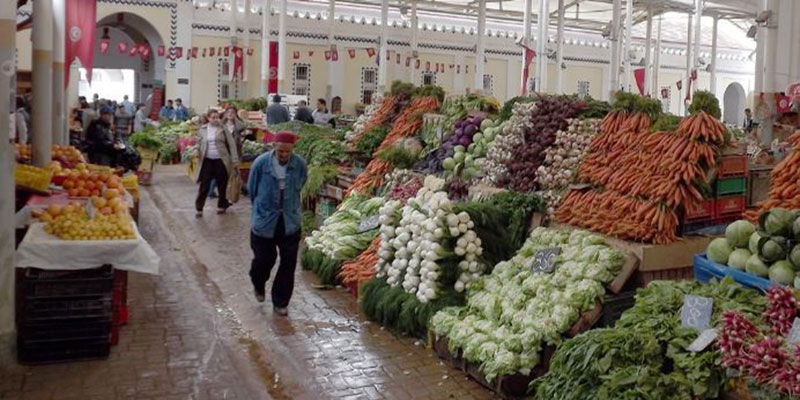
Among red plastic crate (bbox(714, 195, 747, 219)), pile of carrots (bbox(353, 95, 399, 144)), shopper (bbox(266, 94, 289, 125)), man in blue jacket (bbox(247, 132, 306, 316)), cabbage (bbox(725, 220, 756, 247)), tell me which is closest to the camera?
cabbage (bbox(725, 220, 756, 247))

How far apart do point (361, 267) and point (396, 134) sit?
117 inches

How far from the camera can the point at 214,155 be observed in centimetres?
1166

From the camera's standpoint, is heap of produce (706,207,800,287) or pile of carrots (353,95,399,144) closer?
heap of produce (706,207,800,287)

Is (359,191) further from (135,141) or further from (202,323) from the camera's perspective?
(135,141)

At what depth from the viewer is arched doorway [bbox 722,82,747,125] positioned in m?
36.7

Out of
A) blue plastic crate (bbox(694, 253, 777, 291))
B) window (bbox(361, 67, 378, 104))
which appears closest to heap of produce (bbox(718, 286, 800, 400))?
blue plastic crate (bbox(694, 253, 777, 291))

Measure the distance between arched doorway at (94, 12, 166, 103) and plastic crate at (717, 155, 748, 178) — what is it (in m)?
20.4

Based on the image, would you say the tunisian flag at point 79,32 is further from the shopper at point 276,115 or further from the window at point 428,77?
the window at point 428,77

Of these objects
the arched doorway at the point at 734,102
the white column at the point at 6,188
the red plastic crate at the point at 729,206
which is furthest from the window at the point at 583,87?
the white column at the point at 6,188

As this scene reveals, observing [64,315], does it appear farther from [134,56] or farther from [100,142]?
[134,56]

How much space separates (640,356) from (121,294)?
3.93 metres

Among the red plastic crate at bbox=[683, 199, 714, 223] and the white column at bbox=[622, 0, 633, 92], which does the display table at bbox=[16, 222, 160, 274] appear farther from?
the white column at bbox=[622, 0, 633, 92]

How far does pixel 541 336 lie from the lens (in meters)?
5.13

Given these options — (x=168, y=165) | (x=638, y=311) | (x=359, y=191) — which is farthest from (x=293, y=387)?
(x=168, y=165)
